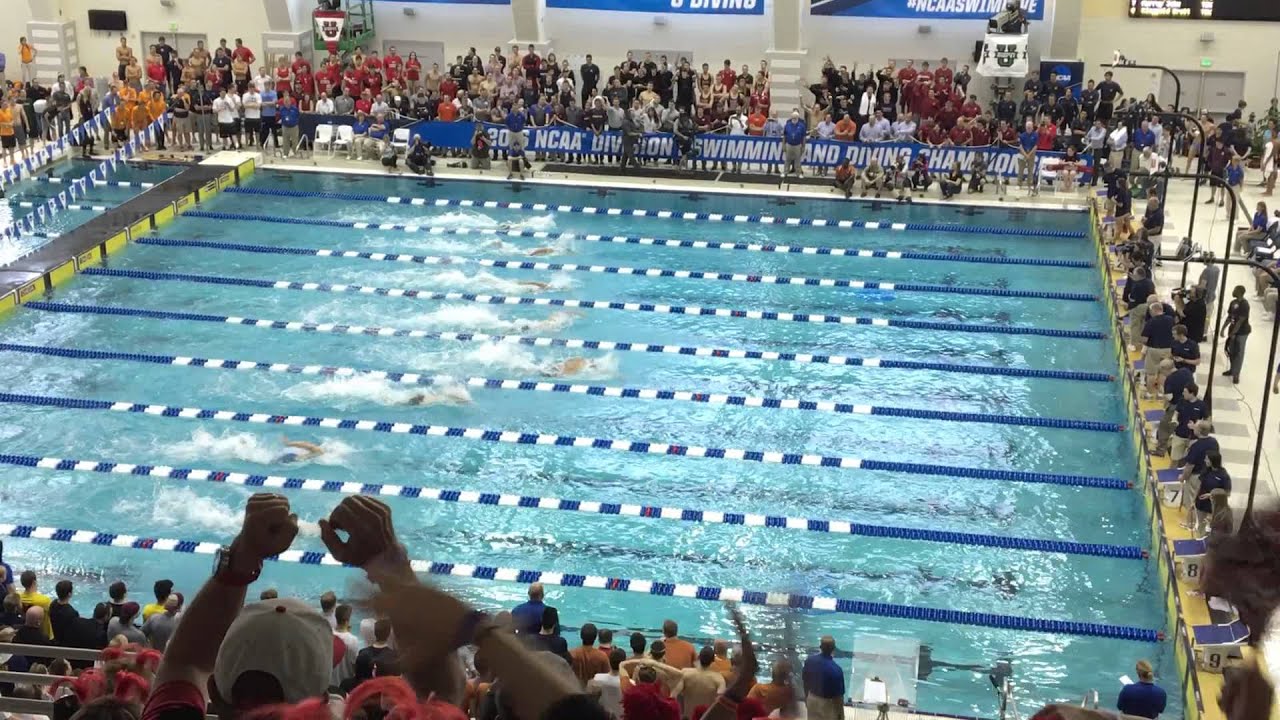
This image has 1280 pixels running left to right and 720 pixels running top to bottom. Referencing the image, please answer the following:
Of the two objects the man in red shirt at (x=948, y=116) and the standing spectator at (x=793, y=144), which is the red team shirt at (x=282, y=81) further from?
the man in red shirt at (x=948, y=116)

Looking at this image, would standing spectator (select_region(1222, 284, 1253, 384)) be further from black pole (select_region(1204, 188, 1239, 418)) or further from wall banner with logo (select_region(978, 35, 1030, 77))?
wall banner with logo (select_region(978, 35, 1030, 77))

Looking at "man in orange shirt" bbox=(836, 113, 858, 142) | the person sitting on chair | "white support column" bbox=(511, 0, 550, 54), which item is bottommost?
the person sitting on chair

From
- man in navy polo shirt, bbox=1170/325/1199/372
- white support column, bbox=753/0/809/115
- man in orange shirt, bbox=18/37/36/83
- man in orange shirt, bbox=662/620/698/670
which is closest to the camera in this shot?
man in orange shirt, bbox=662/620/698/670

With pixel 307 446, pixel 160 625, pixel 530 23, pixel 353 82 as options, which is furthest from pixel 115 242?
pixel 160 625

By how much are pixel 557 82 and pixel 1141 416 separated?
42.0 ft

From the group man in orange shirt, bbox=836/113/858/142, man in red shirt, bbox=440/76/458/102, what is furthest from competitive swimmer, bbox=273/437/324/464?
man in orange shirt, bbox=836/113/858/142

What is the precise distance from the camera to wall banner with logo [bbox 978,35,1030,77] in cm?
2055

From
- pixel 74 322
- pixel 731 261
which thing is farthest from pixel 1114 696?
pixel 74 322

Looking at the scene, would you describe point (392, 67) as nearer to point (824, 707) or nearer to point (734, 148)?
point (734, 148)

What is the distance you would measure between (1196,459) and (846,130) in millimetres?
10512

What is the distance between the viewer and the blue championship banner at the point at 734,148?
1898 cm

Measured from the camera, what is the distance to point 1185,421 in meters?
10.5

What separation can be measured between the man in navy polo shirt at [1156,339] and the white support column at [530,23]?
1350cm

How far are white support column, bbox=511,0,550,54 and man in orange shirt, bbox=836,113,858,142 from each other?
6.06 metres
